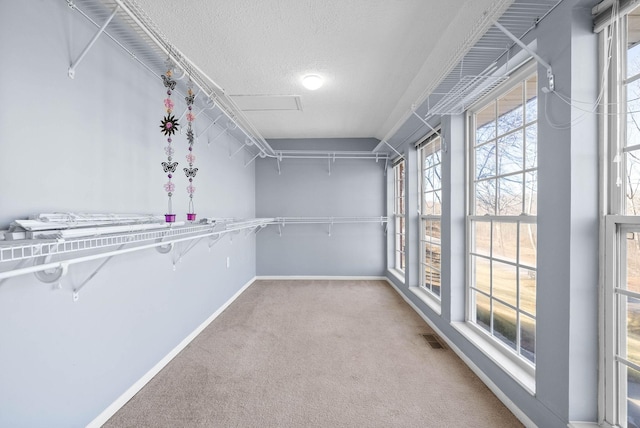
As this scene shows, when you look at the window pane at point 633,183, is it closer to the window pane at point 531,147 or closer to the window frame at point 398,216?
the window pane at point 531,147

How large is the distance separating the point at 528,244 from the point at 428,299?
1643 millimetres

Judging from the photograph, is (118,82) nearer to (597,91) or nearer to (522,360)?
(597,91)

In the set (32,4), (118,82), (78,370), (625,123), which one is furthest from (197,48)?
(625,123)

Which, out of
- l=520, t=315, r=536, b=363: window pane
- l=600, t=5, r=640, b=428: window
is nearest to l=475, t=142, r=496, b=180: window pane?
l=600, t=5, r=640, b=428: window

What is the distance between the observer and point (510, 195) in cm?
196

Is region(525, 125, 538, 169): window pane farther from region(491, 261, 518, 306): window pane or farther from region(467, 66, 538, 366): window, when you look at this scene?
region(491, 261, 518, 306): window pane

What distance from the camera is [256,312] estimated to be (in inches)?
132

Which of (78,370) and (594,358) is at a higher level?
(594,358)

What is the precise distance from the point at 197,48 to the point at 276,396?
2422 mm

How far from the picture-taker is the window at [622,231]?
1.22 m

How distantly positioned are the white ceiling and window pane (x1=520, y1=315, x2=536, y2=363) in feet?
5.32

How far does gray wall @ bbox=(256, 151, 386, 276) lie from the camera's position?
488 centimetres

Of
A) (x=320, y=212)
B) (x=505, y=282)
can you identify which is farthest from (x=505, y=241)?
(x=320, y=212)

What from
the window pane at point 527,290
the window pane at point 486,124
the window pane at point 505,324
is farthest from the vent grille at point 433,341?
the window pane at point 486,124
